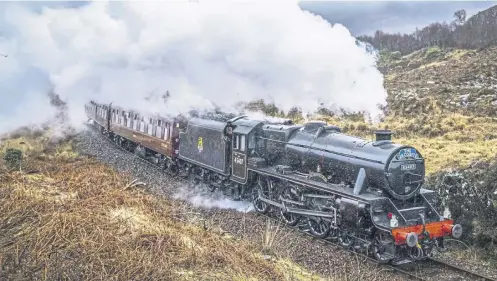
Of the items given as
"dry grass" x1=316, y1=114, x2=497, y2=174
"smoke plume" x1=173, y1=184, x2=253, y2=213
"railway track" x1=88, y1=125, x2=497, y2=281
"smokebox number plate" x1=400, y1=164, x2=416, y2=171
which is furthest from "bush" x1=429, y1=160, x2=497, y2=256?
"smoke plume" x1=173, y1=184, x2=253, y2=213

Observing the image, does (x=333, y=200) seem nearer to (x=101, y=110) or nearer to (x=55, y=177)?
(x=55, y=177)

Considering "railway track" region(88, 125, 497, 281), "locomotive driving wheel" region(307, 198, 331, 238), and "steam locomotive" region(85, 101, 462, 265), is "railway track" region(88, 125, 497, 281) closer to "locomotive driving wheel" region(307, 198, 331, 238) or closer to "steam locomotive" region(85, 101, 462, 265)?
"steam locomotive" region(85, 101, 462, 265)

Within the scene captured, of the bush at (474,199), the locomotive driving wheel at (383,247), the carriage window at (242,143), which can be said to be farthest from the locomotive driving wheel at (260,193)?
the bush at (474,199)

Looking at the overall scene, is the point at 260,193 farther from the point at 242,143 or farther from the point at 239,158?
the point at 242,143

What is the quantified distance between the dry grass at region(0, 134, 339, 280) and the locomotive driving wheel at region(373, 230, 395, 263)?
5.26 feet

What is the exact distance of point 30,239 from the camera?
312 inches

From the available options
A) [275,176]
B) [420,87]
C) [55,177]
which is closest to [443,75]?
[420,87]

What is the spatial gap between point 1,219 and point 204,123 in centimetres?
770

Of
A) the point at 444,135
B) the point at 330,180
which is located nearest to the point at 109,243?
the point at 330,180

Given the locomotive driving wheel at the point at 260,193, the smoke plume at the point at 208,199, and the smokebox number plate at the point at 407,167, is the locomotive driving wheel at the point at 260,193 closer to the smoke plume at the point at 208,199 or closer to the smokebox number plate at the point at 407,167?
the smoke plume at the point at 208,199

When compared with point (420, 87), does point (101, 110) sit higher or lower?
lower

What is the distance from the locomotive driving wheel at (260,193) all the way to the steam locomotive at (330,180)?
0.09 ft

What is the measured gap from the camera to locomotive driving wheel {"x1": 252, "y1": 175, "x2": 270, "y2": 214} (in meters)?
12.8

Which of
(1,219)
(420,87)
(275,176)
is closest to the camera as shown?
(1,219)
